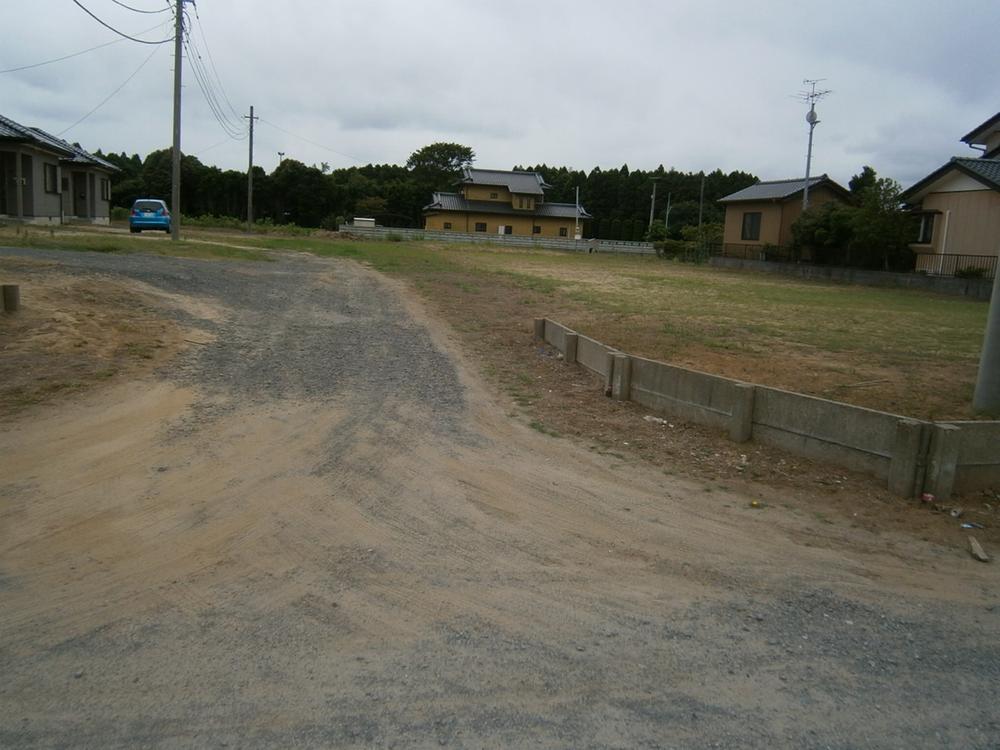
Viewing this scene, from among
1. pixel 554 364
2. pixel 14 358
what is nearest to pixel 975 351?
pixel 554 364

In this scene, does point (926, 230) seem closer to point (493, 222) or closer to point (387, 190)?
point (493, 222)

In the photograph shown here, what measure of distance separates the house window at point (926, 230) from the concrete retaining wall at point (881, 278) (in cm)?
269

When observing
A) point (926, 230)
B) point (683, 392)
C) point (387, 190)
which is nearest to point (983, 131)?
point (926, 230)

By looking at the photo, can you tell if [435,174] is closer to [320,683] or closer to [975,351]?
[975,351]

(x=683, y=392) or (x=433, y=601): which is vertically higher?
(x=683, y=392)

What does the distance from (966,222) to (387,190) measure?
192 feet

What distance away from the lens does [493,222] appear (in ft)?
241

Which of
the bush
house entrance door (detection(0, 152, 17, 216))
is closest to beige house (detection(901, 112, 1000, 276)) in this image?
the bush

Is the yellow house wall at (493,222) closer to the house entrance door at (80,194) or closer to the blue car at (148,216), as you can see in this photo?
the house entrance door at (80,194)

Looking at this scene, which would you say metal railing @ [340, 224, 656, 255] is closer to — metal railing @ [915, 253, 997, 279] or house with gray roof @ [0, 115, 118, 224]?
house with gray roof @ [0, 115, 118, 224]

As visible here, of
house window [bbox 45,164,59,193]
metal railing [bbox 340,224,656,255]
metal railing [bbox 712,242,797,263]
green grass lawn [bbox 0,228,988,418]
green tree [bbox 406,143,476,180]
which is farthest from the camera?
green tree [bbox 406,143,476,180]

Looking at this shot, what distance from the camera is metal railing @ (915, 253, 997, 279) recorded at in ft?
100

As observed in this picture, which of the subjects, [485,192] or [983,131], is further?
[485,192]

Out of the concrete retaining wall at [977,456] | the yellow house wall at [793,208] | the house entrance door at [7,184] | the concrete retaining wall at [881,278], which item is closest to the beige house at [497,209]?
the yellow house wall at [793,208]
